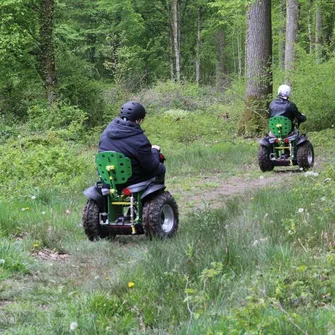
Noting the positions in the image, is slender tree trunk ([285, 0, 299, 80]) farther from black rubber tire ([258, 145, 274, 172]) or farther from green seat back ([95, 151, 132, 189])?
green seat back ([95, 151, 132, 189])

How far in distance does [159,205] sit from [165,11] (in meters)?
37.3

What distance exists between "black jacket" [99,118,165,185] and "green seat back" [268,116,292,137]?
16.4 feet

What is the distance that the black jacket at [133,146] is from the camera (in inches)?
238

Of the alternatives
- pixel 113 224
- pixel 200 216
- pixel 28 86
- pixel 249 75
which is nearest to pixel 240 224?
pixel 200 216

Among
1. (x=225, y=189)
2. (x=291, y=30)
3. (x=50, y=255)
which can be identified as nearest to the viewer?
(x=50, y=255)

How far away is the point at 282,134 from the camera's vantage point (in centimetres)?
1073

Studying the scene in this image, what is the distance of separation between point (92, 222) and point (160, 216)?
0.81m

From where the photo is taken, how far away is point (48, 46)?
20.7 meters

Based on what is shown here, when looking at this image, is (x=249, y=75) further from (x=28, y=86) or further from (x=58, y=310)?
(x=58, y=310)

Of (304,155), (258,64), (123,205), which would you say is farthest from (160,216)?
(258,64)

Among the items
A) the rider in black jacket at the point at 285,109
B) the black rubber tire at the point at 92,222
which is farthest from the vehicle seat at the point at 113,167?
the rider in black jacket at the point at 285,109

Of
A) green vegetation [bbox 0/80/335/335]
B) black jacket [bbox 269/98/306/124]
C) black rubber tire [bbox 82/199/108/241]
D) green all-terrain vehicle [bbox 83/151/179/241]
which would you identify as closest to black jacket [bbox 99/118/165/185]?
green all-terrain vehicle [bbox 83/151/179/241]

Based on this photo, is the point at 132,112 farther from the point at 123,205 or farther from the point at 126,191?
the point at 123,205

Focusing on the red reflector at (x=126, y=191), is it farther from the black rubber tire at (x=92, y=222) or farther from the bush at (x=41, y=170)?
the bush at (x=41, y=170)
